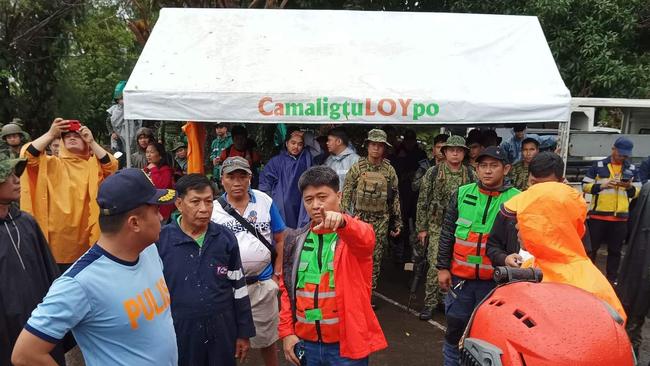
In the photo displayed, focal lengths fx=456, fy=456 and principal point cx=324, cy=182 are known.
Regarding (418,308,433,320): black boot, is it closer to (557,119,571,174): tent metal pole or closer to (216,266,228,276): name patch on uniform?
(557,119,571,174): tent metal pole

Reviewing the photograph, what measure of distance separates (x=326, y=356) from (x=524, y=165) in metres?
4.37

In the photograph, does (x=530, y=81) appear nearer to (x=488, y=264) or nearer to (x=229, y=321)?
(x=488, y=264)

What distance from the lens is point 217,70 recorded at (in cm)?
507

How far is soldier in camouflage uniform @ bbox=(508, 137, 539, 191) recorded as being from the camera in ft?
18.7

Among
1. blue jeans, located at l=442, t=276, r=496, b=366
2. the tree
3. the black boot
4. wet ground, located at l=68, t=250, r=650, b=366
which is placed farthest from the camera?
the tree

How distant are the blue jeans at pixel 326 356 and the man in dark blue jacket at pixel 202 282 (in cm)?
51

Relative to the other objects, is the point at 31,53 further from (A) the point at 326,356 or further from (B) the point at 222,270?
(A) the point at 326,356

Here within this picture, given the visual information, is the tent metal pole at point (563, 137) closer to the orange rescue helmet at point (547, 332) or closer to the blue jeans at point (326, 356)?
the blue jeans at point (326, 356)

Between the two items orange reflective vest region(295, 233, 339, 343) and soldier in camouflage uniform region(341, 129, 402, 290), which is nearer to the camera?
orange reflective vest region(295, 233, 339, 343)

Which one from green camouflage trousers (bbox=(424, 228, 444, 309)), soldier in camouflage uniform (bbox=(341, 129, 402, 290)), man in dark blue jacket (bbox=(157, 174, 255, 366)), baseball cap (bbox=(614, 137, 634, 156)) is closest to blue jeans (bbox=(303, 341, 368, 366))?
man in dark blue jacket (bbox=(157, 174, 255, 366))

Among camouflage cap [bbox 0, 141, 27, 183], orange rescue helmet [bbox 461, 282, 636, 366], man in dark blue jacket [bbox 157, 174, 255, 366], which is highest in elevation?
camouflage cap [bbox 0, 141, 27, 183]

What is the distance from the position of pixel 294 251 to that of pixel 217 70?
3.14m

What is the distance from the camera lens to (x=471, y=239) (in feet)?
11.6

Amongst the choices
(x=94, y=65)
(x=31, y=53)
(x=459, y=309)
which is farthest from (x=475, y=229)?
(x=94, y=65)
